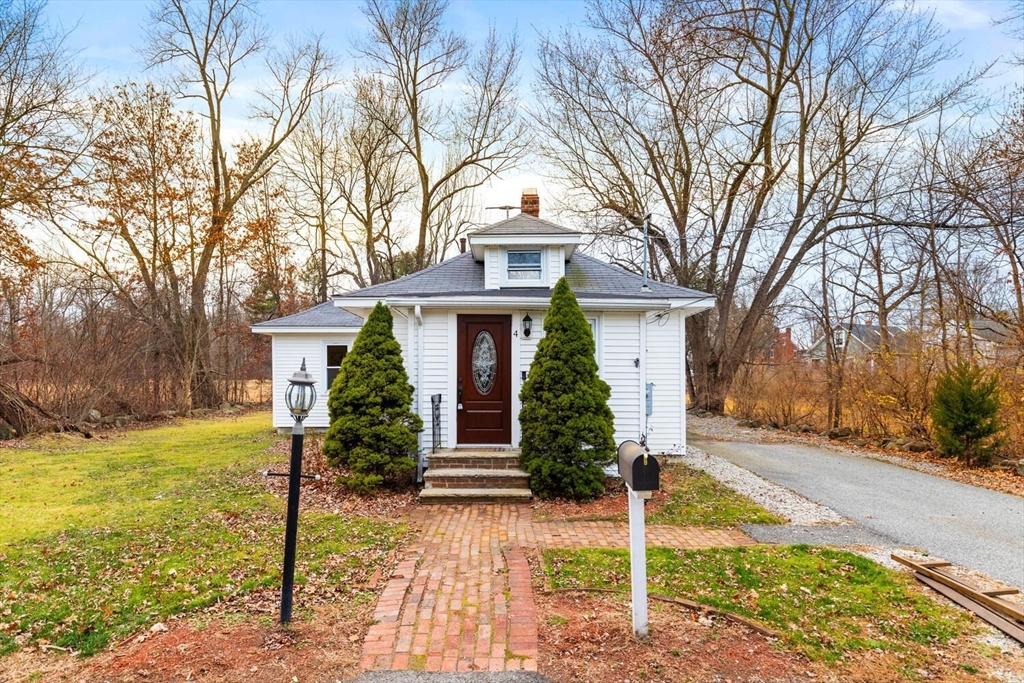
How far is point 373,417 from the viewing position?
7.29 meters

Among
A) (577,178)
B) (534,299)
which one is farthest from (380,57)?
(534,299)

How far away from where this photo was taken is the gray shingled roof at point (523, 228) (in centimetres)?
890

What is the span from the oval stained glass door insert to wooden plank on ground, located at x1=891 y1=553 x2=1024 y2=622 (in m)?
5.33

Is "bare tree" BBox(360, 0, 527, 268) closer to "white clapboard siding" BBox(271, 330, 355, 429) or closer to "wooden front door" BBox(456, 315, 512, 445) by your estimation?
"white clapboard siding" BBox(271, 330, 355, 429)

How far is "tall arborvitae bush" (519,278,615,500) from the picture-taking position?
704 cm

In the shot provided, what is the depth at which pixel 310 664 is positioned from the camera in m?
3.09

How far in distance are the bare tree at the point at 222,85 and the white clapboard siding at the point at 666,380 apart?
16734 millimetres

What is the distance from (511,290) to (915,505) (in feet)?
21.4

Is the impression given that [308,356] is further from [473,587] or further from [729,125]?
[729,125]

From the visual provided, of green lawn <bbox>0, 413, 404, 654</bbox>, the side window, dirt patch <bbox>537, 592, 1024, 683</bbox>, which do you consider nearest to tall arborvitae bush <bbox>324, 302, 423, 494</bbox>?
green lawn <bbox>0, 413, 404, 654</bbox>

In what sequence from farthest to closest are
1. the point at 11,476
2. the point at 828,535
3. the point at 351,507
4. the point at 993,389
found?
the point at 993,389
the point at 11,476
the point at 351,507
the point at 828,535

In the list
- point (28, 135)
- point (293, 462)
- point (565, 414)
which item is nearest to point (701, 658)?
point (293, 462)

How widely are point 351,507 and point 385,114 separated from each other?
61.4 feet

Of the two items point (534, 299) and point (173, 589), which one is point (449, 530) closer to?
point (173, 589)
